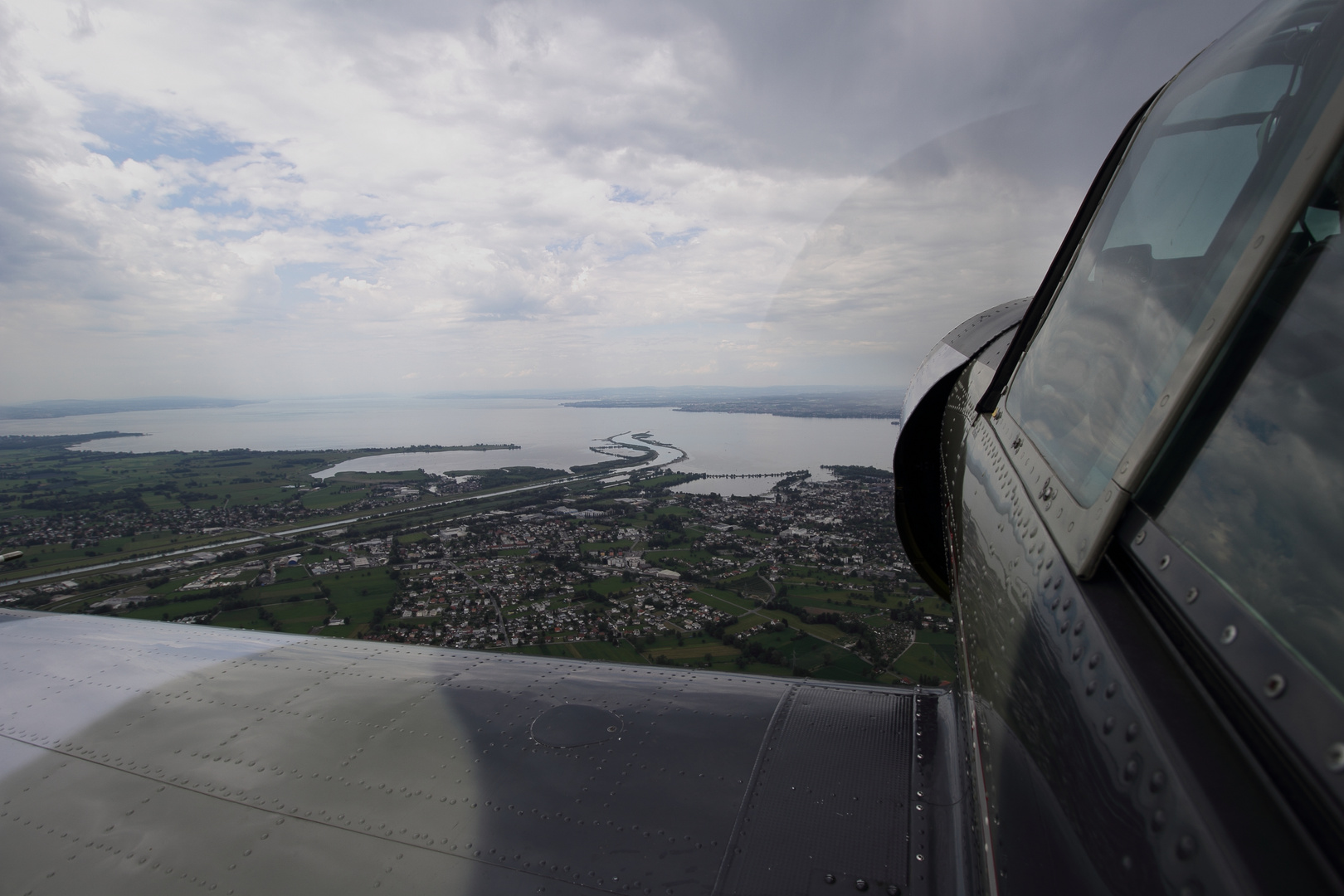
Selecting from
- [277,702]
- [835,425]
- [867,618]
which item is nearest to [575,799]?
[277,702]

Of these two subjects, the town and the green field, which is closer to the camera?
the green field

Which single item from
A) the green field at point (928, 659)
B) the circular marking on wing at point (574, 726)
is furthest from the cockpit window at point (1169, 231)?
the green field at point (928, 659)

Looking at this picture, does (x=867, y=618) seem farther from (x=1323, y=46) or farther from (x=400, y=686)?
(x=1323, y=46)

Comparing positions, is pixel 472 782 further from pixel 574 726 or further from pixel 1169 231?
pixel 1169 231

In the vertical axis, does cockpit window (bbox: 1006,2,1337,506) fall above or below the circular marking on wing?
above

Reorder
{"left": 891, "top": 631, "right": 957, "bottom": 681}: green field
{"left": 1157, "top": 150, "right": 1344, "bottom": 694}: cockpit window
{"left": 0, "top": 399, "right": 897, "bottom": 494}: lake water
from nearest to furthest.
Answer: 1. {"left": 1157, "top": 150, "right": 1344, "bottom": 694}: cockpit window
2. {"left": 891, "top": 631, "right": 957, "bottom": 681}: green field
3. {"left": 0, "top": 399, "right": 897, "bottom": 494}: lake water

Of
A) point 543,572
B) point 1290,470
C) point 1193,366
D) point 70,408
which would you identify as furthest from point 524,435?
point 70,408

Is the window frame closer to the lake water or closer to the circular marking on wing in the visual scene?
the circular marking on wing

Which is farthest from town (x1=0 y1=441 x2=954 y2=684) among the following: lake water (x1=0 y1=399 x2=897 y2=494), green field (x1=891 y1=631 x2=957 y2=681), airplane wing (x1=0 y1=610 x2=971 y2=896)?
lake water (x1=0 y1=399 x2=897 y2=494)

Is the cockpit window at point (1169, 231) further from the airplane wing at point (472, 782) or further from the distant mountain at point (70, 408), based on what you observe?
the distant mountain at point (70, 408)
